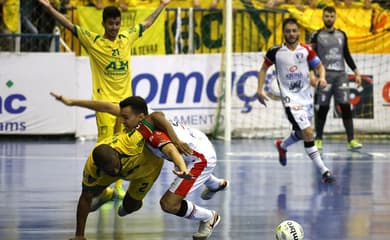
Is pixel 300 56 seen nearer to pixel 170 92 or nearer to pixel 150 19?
pixel 150 19

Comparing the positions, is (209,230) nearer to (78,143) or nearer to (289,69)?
(289,69)

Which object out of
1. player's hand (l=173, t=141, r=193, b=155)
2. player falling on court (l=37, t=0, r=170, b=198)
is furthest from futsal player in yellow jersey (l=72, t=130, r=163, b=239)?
player falling on court (l=37, t=0, r=170, b=198)

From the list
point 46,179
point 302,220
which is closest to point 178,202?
point 302,220

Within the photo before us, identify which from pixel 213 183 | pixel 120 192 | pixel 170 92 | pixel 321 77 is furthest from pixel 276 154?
pixel 213 183

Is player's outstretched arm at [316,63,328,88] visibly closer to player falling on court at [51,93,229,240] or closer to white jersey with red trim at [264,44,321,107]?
white jersey with red trim at [264,44,321,107]

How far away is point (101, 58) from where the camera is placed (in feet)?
37.1

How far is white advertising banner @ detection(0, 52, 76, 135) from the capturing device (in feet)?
58.4

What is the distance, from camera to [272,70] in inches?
733

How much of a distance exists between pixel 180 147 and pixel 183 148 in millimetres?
47

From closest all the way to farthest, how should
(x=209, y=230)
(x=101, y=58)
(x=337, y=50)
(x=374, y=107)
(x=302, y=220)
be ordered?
(x=209, y=230)
(x=302, y=220)
(x=101, y=58)
(x=337, y=50)
(x=374, y=107)

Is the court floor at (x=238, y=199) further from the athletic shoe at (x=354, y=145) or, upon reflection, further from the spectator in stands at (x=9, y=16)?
the spectator in stands at (x=9, y=16)

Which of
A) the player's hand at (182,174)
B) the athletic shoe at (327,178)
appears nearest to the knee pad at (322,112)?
the athletic shoe at (327,178)

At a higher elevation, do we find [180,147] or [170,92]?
[170,92]

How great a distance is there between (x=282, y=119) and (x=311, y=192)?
262 inches
